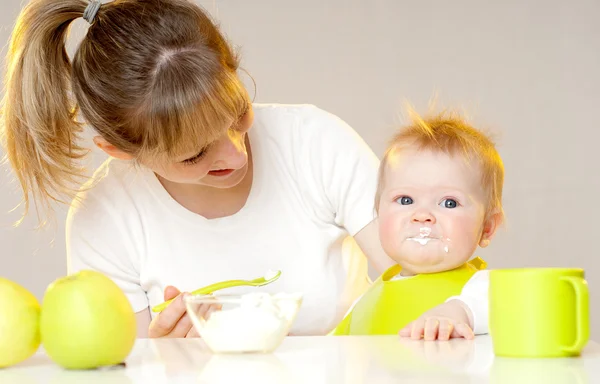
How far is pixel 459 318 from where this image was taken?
3.64ft

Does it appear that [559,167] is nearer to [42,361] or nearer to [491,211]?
[491,211]

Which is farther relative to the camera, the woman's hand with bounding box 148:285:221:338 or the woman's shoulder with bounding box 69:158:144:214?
the woman's shoulder with bounding box 69:158:144:214

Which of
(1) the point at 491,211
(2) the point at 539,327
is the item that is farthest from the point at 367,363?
(1) the point at 491,211

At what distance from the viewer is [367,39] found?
3.15 meters

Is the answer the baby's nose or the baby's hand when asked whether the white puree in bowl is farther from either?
the baby's nose

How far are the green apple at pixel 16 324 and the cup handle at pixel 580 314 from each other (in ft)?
1.78

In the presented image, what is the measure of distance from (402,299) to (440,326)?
376 mm

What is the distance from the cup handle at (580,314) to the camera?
0.86m

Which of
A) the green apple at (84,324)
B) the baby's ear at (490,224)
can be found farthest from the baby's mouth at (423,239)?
the green apple at (84,324)

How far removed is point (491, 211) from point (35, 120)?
33.7 inches

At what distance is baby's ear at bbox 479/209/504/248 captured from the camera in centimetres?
150

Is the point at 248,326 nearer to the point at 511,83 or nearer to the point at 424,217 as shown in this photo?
the point at 424,217

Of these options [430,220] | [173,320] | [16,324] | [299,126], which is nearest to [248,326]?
[16,324]

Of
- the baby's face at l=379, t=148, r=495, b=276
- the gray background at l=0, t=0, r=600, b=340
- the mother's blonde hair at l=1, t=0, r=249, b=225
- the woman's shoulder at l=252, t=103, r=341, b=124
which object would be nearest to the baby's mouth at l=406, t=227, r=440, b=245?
the baby's face at l=379, t=148, r=495, b=276
